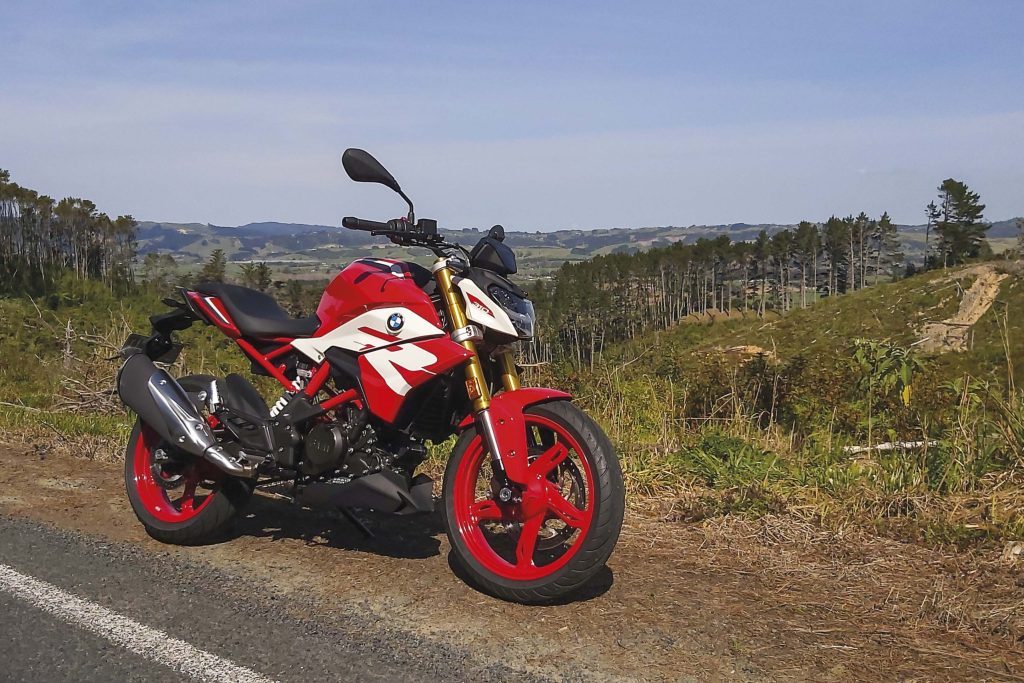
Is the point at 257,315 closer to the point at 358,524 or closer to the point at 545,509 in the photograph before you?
the point at 358,524

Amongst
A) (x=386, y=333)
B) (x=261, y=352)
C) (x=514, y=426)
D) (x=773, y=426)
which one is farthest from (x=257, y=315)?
(x=773, y=426)

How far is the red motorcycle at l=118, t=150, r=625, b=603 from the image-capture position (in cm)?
405

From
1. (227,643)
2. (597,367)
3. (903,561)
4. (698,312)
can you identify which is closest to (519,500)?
(227,643)

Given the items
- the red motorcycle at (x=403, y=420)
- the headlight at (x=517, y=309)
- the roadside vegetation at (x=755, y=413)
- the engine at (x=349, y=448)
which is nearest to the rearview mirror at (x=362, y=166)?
the red motorcycle at (x=403, y=420)

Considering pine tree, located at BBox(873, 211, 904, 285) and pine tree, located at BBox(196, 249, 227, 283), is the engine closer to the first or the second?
pine tree, located at BBox(196, 249, 227, 283)

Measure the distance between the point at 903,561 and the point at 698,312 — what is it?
397 feet

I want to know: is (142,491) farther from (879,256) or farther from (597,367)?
(879,256)

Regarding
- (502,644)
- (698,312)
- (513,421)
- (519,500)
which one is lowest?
(698,312)

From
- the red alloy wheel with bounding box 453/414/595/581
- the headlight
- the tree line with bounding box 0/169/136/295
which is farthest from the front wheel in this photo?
the tree line with bounding box 0/169/136/295

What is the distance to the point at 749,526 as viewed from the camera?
486 cm

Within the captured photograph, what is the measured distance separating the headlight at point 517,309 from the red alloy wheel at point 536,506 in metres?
0.37

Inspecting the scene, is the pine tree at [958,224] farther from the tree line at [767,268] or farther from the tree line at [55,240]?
the tree line at [55,240]

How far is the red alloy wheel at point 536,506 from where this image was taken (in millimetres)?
4000

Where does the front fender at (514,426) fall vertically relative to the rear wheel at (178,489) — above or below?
above
